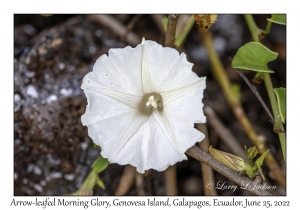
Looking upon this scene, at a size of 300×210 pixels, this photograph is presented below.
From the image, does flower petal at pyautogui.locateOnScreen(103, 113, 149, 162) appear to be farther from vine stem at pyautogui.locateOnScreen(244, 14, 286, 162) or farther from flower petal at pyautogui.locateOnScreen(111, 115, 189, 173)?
vine stem at pyautogui.locateOnScreen(244, 14, 286, 162)

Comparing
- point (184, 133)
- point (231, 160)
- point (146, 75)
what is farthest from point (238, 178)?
point (146, 75)

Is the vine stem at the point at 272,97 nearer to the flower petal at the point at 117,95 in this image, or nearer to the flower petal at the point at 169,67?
the flower petal at the point at 169,67

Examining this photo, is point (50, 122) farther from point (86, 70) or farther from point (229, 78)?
point (229, 78)

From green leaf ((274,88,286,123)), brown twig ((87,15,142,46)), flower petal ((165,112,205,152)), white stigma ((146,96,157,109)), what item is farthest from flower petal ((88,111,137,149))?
brown twig ((87,15,142,46))

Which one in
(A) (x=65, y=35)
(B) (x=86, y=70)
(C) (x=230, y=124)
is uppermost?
(A) (x=65, y=35)

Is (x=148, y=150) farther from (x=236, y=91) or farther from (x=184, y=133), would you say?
(x=236, y=91)
